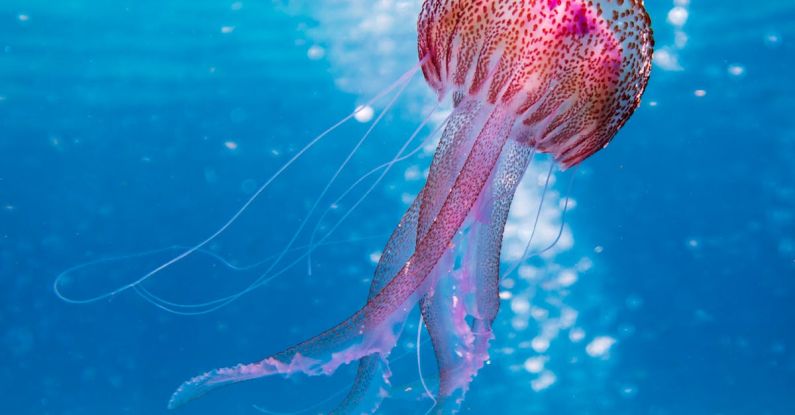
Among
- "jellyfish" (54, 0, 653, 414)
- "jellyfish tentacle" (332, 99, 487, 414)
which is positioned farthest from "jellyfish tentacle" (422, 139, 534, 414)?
"jellyfish tentacle" (332, 99, 487, 414)

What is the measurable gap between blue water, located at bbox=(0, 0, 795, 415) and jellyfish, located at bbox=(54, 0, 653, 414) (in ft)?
16.1

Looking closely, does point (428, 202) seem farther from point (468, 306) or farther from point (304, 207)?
point (304, 207)

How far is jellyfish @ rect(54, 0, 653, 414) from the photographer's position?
2131 millimetres

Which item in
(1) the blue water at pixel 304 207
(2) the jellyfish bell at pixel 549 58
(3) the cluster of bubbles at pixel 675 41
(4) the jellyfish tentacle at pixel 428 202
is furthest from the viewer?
(1) the blue water at pixel 304 207

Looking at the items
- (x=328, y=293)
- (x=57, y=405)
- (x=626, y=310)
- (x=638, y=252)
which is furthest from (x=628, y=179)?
(x=57, y=405)

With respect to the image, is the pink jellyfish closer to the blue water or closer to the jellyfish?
the jellyfish

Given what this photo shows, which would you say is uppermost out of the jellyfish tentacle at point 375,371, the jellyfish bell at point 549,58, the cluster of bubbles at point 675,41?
the cluster of bubbles at point 675,41

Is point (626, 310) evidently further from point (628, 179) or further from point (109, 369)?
point (109, 369)

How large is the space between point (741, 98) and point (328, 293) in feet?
23.2

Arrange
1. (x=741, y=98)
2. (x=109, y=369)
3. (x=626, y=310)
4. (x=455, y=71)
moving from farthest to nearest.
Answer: (x=109, y=369)
(x=626, y=310)
(x=741, y=98)
(x=455, y=71)

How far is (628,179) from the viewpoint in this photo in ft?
29.4

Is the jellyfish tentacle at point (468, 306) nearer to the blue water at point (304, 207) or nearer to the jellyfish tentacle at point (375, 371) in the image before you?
the jellyfish tentacle at point (375, 371)

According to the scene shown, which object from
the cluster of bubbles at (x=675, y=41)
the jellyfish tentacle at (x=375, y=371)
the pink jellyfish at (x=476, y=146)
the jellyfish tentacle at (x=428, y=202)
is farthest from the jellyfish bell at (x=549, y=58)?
the cluster of bubbles at (x=675, y=41)

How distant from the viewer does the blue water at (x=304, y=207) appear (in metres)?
7.71
